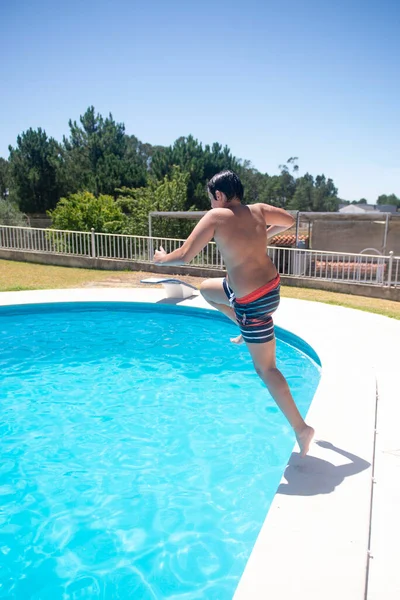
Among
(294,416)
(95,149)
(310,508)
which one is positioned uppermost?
(95,149)

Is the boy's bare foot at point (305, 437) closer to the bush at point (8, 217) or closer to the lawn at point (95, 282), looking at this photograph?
the lawn at point (95, 282)

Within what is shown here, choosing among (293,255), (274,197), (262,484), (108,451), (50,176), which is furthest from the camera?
(274,197)

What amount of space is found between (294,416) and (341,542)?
2.46ft

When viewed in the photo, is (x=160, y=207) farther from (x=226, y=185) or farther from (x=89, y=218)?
(x=226, y=185)

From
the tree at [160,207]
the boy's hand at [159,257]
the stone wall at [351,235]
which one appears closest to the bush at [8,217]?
the tree at [160,207]

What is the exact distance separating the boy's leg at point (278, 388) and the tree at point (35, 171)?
32321 mm

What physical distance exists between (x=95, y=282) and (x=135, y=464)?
28.3ft

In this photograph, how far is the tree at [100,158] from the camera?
30.0 meters

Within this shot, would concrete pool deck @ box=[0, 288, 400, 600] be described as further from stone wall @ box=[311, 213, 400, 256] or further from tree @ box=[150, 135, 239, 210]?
tree @ box=[150, 135, 239, 210]

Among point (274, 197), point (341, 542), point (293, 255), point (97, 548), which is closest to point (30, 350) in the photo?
point (97, 548)

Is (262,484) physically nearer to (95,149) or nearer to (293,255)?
(293,255)

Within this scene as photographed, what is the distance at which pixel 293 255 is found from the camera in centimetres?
1163

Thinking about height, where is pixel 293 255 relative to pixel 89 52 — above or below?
below

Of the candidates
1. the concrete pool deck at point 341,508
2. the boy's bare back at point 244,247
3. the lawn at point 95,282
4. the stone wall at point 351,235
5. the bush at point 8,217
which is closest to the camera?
the concrete pool deck at point 341,508
